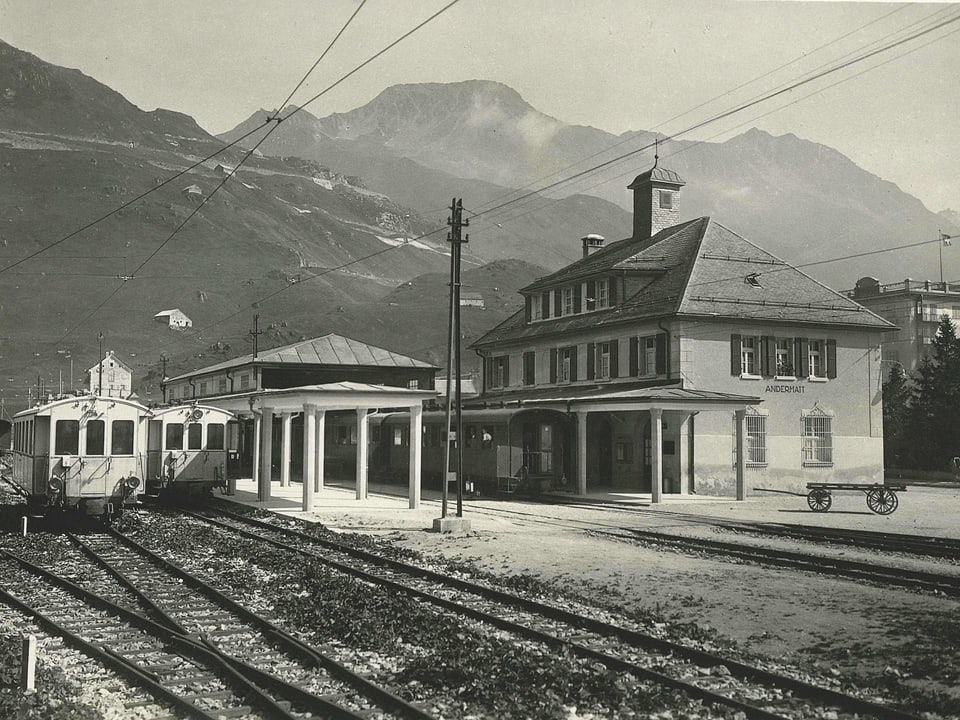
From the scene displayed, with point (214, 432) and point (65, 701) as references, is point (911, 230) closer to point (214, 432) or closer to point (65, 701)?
point (214, 432)

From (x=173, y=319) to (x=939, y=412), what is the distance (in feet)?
346

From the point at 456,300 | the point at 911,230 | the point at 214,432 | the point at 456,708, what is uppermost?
the point at 911,230

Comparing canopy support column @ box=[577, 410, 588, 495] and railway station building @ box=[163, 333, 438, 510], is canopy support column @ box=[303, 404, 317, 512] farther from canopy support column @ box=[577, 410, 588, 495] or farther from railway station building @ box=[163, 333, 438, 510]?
canopy support column @ box=[577, 410, 588, 495]

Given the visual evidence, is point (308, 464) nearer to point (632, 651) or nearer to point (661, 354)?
point (661, 354)

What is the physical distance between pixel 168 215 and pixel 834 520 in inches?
7019

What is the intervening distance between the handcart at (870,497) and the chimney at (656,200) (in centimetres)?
1904

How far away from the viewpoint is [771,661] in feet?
29.4

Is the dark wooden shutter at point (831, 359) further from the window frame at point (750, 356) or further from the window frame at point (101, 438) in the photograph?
the window frame at point (101, 438)

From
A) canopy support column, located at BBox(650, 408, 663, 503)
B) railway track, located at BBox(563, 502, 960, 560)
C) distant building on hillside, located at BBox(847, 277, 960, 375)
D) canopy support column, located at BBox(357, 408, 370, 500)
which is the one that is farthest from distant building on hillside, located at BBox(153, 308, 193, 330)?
railway track, located at BBox(563, 502, 960, 560)

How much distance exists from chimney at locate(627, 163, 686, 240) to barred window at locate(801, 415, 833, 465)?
12261 millimetres

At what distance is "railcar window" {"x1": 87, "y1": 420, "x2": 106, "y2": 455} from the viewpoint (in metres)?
19.8

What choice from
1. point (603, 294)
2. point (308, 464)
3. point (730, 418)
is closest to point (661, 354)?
point (730, 418)

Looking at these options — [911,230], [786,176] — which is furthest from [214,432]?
[911,230]

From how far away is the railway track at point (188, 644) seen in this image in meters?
7.52
